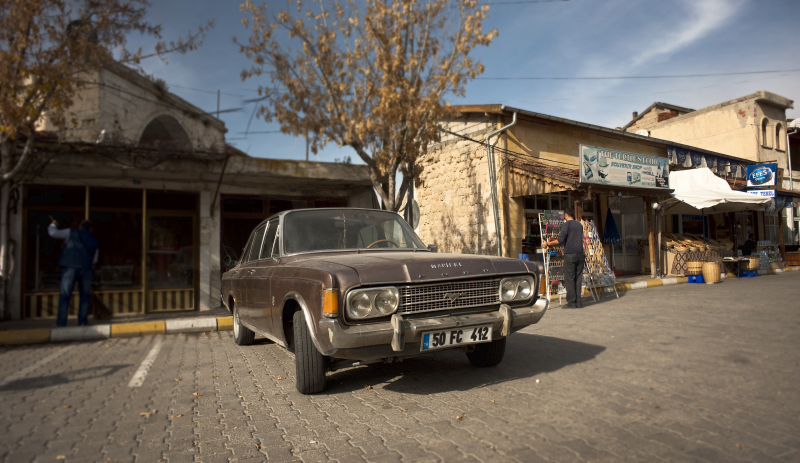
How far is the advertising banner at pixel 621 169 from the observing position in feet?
35.4

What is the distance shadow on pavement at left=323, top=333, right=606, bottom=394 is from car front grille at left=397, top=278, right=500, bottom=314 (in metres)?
0.75

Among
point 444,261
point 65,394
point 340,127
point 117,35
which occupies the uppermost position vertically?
point 117,35

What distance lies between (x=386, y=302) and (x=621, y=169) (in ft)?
34.0

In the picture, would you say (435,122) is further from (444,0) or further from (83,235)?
(83,235)

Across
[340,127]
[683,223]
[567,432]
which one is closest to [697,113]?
[683,223]

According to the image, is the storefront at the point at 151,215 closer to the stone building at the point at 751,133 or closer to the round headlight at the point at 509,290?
the round headlight at the point at 509,290

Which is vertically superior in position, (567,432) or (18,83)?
(18,83)

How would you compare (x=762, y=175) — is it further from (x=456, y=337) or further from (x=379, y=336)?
(x=379, y=336)

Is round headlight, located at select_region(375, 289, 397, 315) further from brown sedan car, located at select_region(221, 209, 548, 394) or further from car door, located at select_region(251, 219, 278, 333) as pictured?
car door, located at select_region(251, 219, 278, 333)

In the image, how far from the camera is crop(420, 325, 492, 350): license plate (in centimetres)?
341

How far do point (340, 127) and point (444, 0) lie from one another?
10.6 feet

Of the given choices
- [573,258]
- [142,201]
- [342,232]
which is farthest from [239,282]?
[142,201]

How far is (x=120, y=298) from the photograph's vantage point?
32.7ft

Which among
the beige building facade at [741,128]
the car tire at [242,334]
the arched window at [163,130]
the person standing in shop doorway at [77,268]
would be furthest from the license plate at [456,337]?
the beige building facade at [741,128]
